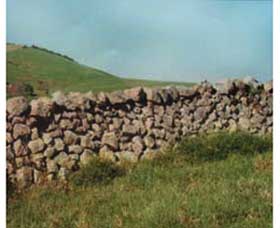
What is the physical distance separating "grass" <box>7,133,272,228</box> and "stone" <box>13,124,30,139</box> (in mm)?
756

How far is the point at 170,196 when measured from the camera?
17.4 ft

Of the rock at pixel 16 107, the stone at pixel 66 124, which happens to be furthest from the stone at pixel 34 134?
the stone at pixel 66 124

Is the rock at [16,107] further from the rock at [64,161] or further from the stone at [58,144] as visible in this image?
the rock at [64,161]

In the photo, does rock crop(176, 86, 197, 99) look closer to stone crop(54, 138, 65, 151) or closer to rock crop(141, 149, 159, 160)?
rock crop(141, 149, 159, 160)

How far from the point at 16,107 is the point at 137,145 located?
5.81 ft

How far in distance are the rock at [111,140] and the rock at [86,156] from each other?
0.96 ft

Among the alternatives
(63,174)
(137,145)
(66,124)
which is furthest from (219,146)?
(63,174)

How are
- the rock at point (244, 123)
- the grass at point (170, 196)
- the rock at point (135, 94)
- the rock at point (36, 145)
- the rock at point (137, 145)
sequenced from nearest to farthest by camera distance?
the grass at point (170, 196)
the rock at point (36, 145)
the rock at point (137, 145)
the rock at point (135, 94)
the rock at point (244, 123)

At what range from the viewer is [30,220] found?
16.9 feet

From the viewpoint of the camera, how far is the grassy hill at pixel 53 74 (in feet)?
48.5

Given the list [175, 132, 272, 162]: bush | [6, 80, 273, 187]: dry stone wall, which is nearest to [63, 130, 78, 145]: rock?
[6, 80, 273, 187]: dry stone wall

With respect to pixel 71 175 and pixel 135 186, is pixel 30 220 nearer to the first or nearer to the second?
pixel 135 186

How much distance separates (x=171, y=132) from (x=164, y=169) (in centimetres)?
176

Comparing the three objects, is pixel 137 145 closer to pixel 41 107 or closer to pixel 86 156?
pixel 86 156
